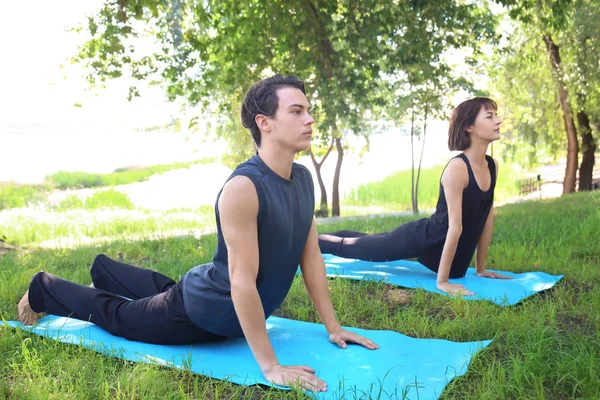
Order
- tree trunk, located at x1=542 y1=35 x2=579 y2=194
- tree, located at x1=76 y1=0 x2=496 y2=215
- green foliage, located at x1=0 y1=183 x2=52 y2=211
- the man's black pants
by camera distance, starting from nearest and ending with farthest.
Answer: the man's black pants < tree, located at x1=76 y1=0 x2=496 y2=215 < tree trunk, located at x1=542 y1=35 x2=579 y2=194 < green foliage, located at x1=0 y1=183 x2=52 y2=211

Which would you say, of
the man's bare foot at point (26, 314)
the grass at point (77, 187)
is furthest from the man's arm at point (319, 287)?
the grass at point (77, 187)

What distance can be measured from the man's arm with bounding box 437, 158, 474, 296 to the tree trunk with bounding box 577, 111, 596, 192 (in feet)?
40.8

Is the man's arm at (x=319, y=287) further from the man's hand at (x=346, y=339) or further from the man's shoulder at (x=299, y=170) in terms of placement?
the man's shoulder at (x=299, y=170)

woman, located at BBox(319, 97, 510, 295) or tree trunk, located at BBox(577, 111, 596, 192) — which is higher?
tree trunk, located at BBox(577, 111, 596, 192)

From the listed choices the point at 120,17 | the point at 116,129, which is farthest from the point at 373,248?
the point at 116,129

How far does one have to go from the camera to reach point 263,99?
9.02ft

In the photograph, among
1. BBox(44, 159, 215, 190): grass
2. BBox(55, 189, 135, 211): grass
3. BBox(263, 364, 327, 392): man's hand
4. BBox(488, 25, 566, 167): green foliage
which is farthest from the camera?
BBox(44, 159, 215, 190): grass

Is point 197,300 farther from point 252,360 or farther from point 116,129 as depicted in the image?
point 116,129

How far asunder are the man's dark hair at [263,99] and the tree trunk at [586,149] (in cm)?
A: 1427

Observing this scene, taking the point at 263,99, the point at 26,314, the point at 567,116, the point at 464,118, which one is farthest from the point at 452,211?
the point at 567,116

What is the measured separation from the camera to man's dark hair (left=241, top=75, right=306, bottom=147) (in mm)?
2732

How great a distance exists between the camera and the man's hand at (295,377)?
101 inches

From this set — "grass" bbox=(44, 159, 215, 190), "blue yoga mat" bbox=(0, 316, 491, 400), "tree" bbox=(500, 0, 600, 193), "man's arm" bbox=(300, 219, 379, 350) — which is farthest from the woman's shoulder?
"grass" bbox=(44, 159, 215, 190)

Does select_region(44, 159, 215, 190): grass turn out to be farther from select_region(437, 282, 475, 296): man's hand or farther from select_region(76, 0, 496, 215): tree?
select_region(437, 282, 475, 296): man's hand
